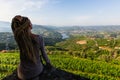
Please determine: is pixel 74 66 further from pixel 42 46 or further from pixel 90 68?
pixel 42 46

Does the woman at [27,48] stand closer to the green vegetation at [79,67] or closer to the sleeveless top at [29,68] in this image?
the sleeveless top at [29,68]

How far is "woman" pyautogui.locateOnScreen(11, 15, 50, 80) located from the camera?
363 cm

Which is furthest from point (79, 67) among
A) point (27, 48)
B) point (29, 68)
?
point (27, 48)

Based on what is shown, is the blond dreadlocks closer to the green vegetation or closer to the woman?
the woman

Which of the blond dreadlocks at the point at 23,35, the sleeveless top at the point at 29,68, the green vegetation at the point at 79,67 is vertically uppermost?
the blond dreadlocks at the point at 23,35

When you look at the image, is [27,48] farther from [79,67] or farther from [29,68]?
[79,67]

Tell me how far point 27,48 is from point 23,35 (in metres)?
0.18

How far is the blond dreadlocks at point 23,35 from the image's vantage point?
3.62 m

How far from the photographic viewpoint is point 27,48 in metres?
3.64

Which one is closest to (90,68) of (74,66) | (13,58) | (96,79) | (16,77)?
(74,66)

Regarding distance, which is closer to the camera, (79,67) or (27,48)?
(27,48)

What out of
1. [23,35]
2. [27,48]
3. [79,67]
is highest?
[23,35]

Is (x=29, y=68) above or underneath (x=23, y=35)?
underneath

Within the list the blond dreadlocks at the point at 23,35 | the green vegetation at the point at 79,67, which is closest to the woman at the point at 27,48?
the blond dreadlocks at the point at 23,35
